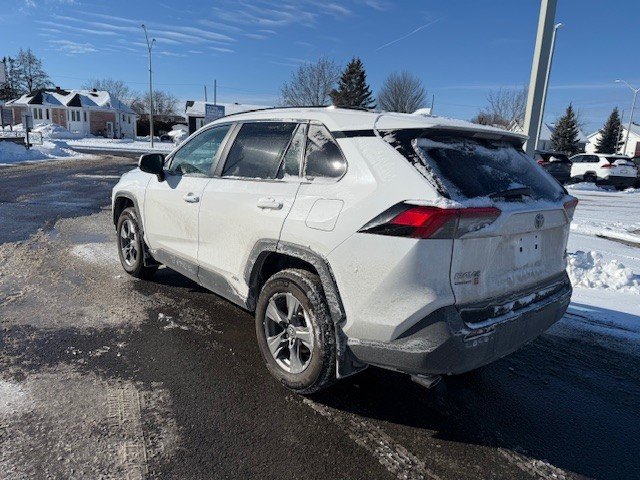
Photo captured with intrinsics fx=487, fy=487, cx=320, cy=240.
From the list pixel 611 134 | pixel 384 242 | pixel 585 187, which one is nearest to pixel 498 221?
pixel 384 242

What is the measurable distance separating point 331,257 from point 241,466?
1.22 meters

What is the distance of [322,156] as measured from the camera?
3.19 metres

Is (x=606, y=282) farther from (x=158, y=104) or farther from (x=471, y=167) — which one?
(x=158, y=104)

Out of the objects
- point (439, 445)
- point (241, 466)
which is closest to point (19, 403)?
point (241, 466)

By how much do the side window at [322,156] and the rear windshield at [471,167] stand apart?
0.36 m

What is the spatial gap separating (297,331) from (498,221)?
4.64 feet

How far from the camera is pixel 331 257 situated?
2.85 m

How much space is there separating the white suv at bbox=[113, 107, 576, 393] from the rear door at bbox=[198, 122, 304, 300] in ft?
0.04

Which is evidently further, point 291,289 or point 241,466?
point 291,289

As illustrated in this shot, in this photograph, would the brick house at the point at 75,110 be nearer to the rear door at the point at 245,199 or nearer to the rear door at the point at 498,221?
the rear door at the point at 245,199

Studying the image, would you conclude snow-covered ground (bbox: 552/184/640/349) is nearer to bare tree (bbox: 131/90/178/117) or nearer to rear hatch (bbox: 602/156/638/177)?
rear hatch (bbox: 602/156/638/177)

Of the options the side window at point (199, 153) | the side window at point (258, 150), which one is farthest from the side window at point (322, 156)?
the side window at point (199, 153)

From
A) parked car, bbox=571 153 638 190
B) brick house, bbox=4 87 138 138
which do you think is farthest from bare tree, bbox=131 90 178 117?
parked car, bbox=571 153 638 190

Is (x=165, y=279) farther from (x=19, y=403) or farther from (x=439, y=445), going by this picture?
(x=439, y=445)
